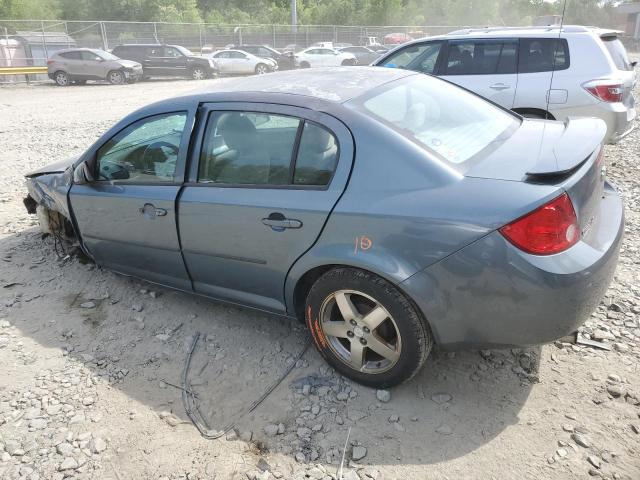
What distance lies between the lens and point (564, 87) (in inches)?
247

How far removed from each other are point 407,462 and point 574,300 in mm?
1043

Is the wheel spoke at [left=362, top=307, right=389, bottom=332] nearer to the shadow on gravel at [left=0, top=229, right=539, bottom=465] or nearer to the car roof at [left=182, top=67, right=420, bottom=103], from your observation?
the shadow on gravel at [left=0, top=229, right=539, bottom=465]

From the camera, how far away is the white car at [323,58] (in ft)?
84.5

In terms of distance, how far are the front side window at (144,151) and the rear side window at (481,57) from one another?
485cm

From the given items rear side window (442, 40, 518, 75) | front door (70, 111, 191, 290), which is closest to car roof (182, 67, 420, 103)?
front door (70, 111, 191, 290)

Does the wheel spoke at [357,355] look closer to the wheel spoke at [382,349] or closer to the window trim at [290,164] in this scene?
the wheel spoke at [382,349]

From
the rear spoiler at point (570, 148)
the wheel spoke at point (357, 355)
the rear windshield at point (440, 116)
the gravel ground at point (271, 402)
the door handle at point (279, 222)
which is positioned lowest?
the gravel ground at point (271, 402)

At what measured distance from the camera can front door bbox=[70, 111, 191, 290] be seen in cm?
328

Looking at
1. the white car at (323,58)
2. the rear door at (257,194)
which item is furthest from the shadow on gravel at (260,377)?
the white car at (323,58)

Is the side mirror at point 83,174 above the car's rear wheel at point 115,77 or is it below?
above

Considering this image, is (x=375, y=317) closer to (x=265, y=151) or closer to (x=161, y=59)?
(x=265, y=151)

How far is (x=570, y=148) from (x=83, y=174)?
313cm

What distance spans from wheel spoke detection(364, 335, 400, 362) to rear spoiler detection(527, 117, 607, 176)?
3.58ft

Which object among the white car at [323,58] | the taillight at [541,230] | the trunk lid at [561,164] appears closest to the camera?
the taillight at [541,230]
